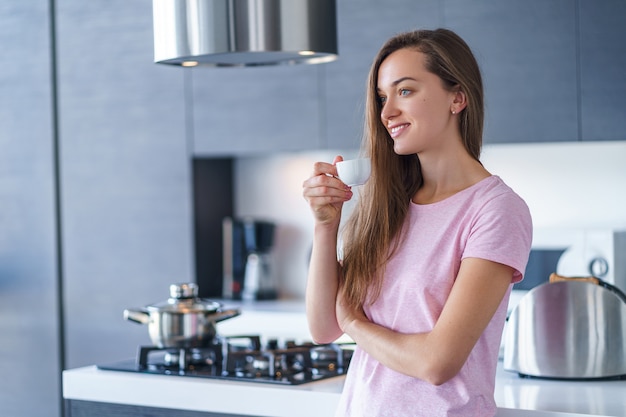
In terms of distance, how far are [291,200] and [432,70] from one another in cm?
269

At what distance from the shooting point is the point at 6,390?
4582 mm

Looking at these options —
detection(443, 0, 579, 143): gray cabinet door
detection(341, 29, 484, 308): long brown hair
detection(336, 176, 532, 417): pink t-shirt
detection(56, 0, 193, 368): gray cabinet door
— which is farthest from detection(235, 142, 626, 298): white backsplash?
detection(336, 176, 532, 417): pink t-shirt

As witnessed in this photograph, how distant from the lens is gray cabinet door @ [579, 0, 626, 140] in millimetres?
3326

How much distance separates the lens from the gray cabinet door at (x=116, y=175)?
165 inches

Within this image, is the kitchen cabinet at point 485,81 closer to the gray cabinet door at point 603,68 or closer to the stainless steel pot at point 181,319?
the gray cabinet door at point 603,68

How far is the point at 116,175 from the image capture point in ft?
14.1

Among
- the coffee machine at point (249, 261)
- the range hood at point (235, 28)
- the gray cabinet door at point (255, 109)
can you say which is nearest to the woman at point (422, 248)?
the range hood at point (235, 28)

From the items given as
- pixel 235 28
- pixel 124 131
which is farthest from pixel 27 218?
pixel 235 28

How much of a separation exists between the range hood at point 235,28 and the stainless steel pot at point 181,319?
60 cm

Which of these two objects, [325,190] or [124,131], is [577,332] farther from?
[124,131]

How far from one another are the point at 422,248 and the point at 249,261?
2.61 meters

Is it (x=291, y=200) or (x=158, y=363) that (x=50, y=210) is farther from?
(x=158, y=363)

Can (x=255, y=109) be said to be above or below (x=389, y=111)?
above

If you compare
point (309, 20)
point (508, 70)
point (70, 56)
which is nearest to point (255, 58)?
point (309, 20)
